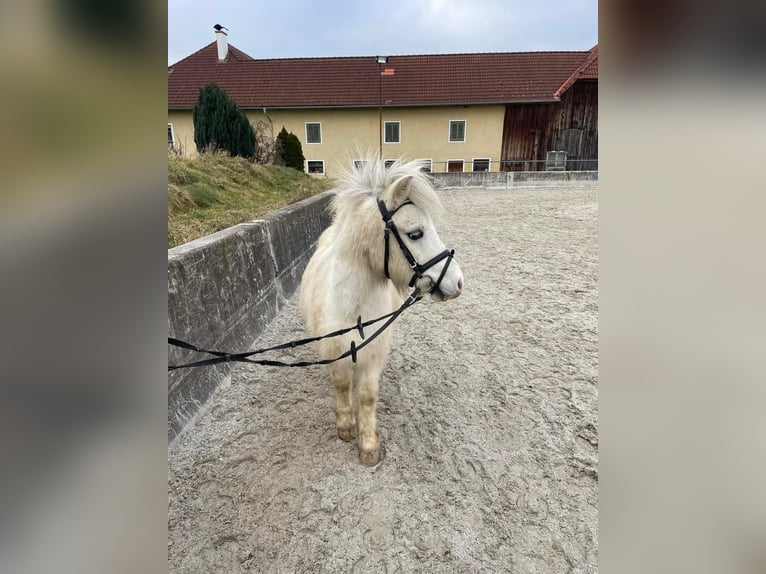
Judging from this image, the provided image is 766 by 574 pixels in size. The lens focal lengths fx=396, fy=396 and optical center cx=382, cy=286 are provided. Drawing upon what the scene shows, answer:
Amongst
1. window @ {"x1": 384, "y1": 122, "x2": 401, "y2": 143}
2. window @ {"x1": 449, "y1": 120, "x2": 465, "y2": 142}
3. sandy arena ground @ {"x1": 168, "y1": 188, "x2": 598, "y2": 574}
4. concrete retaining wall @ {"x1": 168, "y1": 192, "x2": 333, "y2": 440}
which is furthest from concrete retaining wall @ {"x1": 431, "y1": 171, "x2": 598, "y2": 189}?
sandy arena ground @ {"x1": 168, "y1": 188, "x2": 598, "y2": 574}

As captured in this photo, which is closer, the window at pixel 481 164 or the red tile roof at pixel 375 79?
the red tile roof at pixel 375 79

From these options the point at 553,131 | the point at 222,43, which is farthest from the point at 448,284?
the point at 222,43

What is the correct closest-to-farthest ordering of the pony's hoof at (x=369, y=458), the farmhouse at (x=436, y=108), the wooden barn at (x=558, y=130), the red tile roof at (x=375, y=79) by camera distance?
1. the pony's hoof at (x=369, y=458)
2. the wooden barn at (x=558, y=130)
3. the farmhouse at (x=436, y=108)
4. the red tile roof at (x=375, y=79)

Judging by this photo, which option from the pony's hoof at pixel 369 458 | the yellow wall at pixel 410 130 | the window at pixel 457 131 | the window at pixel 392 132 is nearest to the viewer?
the pony's hoof at pixel 369 458

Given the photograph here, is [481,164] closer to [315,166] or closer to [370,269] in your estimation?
[315,166]

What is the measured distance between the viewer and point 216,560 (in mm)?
1999

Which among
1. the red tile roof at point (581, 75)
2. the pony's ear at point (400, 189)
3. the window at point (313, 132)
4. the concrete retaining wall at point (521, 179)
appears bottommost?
the pony's ear at point (400, 189)

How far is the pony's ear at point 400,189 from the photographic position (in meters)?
2.07

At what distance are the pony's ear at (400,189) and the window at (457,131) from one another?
25285 millimetres

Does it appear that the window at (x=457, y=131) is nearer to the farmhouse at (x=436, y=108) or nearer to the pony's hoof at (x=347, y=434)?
the farmhouse at (x=436, y=108)

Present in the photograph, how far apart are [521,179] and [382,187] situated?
1889 centimetres

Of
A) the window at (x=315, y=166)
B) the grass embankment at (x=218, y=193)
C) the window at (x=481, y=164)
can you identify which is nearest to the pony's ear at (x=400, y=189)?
the grass embankment at (x=218, y=193)
